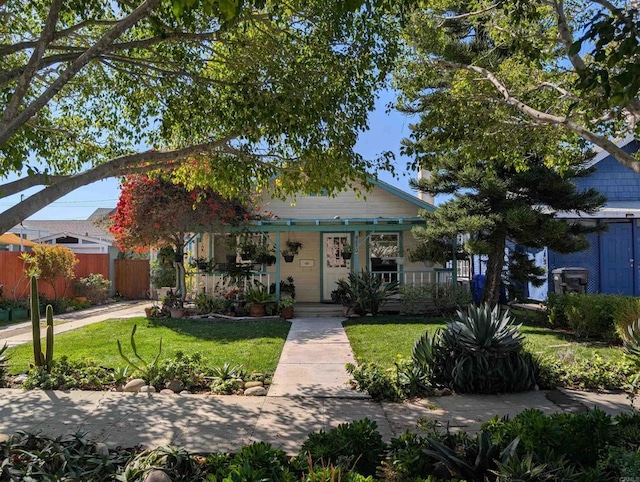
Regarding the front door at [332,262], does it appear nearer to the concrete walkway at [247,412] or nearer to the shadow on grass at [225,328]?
the shadow on grass at [225,328]

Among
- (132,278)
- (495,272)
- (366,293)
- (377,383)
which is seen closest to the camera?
(377,383)

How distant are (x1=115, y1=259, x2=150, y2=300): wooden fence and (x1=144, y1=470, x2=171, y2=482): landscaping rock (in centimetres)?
1833

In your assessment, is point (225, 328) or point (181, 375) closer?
point (181, 375)

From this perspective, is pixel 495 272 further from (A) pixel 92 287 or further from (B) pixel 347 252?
(A) pixel 92 287

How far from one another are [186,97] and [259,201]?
8.31 m

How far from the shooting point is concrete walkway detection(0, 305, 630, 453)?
442 cm

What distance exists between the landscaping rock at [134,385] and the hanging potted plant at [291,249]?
8.88 m

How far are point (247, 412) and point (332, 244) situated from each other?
10836 mm

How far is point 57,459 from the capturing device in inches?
137

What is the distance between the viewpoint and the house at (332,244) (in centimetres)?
1474

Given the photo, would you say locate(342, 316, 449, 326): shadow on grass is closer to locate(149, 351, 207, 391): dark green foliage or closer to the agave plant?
the agave plant

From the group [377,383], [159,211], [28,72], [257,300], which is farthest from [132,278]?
[28,72]

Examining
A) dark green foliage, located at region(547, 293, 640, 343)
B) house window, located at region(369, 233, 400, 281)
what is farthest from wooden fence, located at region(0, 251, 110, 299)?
dark green foliage, located at region(547, 293, 640, 343)

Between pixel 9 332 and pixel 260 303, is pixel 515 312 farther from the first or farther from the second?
pixel 9 332
